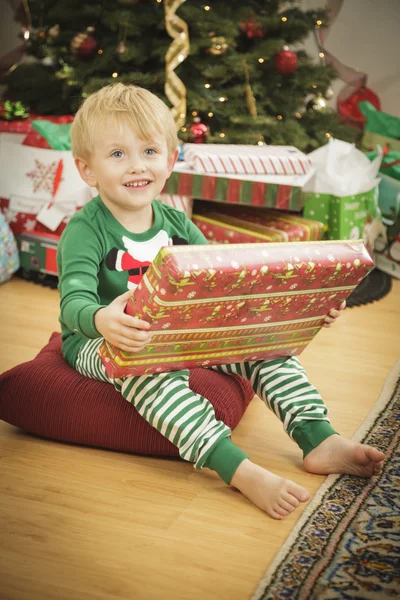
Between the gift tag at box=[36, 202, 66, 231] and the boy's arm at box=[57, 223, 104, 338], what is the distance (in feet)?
3.08

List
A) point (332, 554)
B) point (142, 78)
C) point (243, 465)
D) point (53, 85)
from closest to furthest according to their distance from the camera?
1. point (332, 554)
2. point (243, 465)
3. point (142, 78)
4. point (53, 85)

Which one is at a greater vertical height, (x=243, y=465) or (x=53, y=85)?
(x=53, y=85)

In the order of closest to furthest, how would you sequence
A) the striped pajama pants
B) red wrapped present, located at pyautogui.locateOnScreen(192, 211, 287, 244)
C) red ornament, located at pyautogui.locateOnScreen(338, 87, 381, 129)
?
the striped pajama pants
red wrapped present, located at pyautogui.locateOnScreen(192, 211, 287, 244)
red ornament, located at pyautogui.locateOnScreen(338, 87, 381, 129)

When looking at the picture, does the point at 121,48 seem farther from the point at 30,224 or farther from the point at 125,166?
the point at 125,166

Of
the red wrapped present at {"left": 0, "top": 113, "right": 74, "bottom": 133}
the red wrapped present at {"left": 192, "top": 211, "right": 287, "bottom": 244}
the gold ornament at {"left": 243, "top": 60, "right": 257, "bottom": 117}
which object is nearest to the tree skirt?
the red wrapped present at {"left": 192, "top": 211, "right": 287, "bottom": 244}

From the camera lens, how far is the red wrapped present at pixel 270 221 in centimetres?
202

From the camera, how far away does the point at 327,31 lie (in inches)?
121

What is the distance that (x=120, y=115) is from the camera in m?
1.17

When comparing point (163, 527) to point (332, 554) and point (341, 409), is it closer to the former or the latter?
point (332, 554)

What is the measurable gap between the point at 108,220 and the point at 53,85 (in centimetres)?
151

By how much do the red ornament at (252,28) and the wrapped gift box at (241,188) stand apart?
628mm

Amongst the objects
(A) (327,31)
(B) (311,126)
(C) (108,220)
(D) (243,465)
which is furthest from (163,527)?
(A) (327,31)

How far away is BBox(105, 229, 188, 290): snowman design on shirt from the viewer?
1220mm

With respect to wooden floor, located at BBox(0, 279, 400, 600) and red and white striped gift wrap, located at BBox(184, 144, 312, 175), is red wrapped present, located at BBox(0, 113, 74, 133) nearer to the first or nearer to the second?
red and white striped gift wrap, located at BBox(184, 144, 312, 175)
